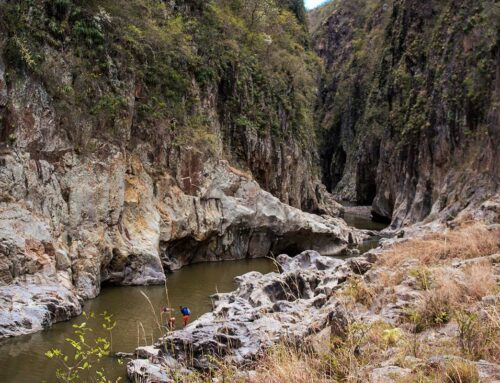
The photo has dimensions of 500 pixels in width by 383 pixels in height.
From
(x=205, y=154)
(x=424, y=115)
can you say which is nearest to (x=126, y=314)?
(x=205, y=154)

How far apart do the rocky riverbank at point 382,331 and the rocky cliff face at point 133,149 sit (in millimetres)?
6285

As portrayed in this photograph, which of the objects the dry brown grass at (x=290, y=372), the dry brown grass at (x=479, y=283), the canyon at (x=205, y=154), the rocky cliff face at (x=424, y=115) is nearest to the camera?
the dry brown grass at (x=290, y=372)

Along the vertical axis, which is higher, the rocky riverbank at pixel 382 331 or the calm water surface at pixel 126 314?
the rocky riverbank at pixel 382 331

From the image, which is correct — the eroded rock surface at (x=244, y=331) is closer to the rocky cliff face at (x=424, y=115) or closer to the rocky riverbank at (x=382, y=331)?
the rocky riverbank at (x=382, y=331)

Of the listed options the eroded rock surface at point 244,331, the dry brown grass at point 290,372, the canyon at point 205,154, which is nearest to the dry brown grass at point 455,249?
the canyon at point 205,154

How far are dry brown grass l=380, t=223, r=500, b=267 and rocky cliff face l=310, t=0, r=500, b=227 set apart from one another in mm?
20523

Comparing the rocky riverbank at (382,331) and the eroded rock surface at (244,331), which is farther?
the eroded rock surface at (244,331)

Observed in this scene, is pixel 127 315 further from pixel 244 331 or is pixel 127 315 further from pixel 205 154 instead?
pixel 205 154

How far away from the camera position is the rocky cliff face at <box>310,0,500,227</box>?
34.0 m

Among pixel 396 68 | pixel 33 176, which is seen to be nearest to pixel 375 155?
pixel 396 68

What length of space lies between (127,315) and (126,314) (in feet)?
0.38

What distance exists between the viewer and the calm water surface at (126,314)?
35.9ft

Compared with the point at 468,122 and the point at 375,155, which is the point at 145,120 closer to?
the point at 468,122

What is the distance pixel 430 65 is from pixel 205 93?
74.0 ft
